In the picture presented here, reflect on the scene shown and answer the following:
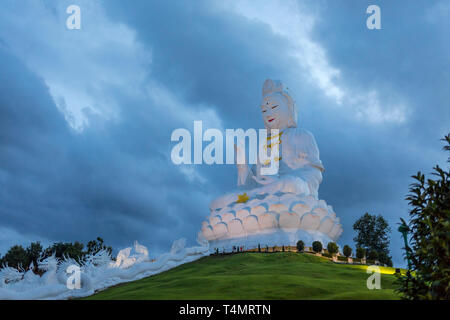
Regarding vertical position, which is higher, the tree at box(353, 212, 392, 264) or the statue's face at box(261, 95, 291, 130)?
the statue's face at box(261, 95, 291, 130)

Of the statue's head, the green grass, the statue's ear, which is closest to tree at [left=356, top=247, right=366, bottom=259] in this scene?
the green grass

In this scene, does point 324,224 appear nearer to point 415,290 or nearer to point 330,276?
point 330,276

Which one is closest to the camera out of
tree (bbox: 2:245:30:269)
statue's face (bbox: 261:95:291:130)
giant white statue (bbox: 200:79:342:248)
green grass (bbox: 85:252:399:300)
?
green grass (bbox: 85:252:399:300)

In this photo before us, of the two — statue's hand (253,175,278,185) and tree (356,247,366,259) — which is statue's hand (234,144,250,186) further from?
tree (356,247,366,259)

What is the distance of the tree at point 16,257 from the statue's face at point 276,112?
2412cm

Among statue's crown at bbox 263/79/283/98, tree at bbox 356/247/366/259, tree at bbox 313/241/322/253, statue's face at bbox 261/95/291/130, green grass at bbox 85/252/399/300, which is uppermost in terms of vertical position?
statue's crown at bbox 263/79/283/98

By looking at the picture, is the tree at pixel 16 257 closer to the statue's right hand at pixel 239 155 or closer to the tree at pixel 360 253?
the statue's right hand at pixel 239 155

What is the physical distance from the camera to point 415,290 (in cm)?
671

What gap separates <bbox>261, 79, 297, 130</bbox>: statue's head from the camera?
25750 millimetres

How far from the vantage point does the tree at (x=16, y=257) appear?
35125 mm

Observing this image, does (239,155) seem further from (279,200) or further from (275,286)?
(275,286)

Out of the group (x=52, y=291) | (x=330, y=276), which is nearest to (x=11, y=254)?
(x=52, y=291)

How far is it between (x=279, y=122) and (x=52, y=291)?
16.5 m

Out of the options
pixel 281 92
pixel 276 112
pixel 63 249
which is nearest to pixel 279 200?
pixel 276 112
